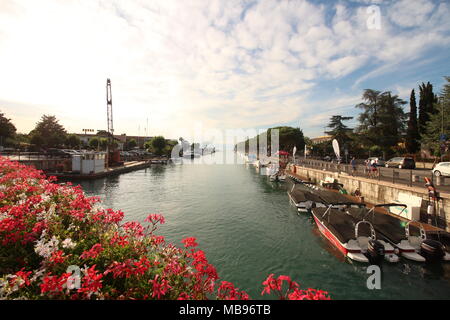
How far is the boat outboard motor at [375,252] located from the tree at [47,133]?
8546cm

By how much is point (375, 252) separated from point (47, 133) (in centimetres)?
8845

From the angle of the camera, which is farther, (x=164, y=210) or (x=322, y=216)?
(x=164, y=210)

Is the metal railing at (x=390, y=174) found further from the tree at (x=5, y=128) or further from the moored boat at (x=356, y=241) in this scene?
the tree at (x=5, y=128)

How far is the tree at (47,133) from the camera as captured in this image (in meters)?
65.2

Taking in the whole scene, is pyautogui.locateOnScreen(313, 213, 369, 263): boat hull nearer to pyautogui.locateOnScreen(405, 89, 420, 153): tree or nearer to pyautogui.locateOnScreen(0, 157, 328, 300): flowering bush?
pyautogui.locateOnScreen(0, 157, 328, 300): flowering bush

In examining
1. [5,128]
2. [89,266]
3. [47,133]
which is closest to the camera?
[89,266]

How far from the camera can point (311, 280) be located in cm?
858

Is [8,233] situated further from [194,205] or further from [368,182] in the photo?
[368,182]

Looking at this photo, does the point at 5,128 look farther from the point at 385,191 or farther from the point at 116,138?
the point at 385,191

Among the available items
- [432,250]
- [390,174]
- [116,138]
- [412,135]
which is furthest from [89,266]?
[116,138]

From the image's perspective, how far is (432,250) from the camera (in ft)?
29.9

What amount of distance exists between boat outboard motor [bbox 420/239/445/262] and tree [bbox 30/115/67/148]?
87.3 metres
